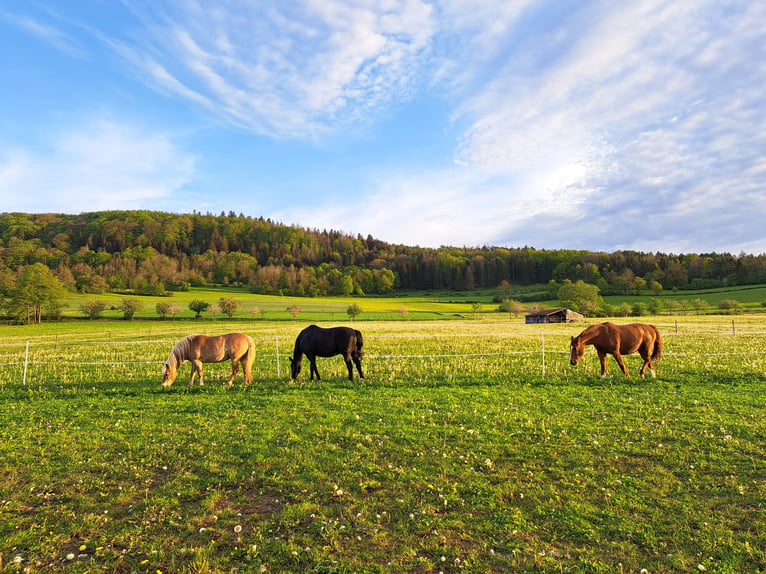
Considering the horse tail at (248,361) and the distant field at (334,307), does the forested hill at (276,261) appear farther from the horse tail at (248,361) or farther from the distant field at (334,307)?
the horse tail at (248,361)

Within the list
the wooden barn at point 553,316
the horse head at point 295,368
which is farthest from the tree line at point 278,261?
the horse head at point 295,368

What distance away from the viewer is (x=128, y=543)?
417cm

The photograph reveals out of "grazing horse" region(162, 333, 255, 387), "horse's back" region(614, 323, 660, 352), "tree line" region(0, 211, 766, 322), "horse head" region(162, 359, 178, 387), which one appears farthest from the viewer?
"tree line" region(0, 211, 766, 322)

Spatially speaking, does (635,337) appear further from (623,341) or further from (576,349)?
(576,349)

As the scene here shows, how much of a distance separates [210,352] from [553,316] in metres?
74.0

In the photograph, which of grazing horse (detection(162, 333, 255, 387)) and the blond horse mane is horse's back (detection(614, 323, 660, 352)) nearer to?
grazing horse (detection(162, 333, 255, 387))

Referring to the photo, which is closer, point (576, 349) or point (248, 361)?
point (248, 361)

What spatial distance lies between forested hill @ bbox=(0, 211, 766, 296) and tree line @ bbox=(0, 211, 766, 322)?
1.31 feet

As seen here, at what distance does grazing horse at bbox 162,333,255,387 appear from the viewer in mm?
12531

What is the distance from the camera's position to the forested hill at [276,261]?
105m

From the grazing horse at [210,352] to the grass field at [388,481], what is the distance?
1.68 metres

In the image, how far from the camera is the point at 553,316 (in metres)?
74.6

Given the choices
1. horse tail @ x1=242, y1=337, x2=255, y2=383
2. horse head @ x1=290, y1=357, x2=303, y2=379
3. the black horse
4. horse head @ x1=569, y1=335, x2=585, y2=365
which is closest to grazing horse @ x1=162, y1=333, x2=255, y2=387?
horse tail @ x1=242, y1=337, x2=255, y2=383

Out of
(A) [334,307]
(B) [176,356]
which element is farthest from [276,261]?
(B) [176,356]
